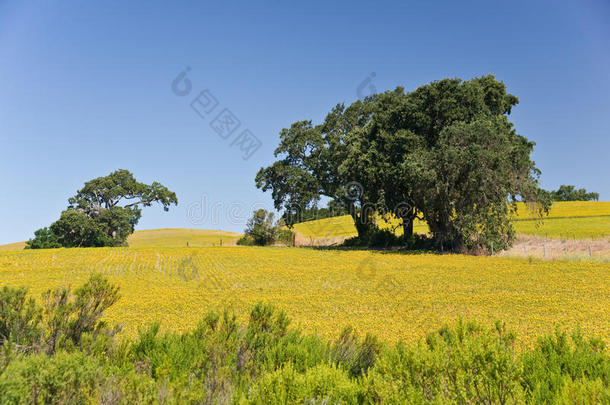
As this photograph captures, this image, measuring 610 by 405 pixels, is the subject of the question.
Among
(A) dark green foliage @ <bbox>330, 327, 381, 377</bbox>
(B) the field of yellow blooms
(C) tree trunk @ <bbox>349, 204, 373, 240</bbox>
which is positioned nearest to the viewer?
(A) dark green foliage @ <bbox>330, 327, 381, 377</bbox>

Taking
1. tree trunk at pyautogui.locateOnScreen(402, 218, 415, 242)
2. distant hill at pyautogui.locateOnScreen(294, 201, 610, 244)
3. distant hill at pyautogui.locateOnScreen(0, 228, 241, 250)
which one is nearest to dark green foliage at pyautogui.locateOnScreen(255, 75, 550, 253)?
tree trunk at pyautogui.locateOnScreen(402, 218, 415, 242)

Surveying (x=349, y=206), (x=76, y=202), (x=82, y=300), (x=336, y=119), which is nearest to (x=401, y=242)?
(x=349, y=206)

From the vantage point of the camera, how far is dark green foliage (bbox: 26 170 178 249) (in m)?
49.9

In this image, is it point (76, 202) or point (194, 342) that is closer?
point (194, 342)

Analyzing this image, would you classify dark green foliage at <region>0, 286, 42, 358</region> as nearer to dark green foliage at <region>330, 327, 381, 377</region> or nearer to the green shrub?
the green shrub

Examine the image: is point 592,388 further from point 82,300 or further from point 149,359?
point 82,300

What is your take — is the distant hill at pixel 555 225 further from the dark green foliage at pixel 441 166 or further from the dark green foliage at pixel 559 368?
the dark green foliage at pixel 559 368

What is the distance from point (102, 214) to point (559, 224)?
58813mm

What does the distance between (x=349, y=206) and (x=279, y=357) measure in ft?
127

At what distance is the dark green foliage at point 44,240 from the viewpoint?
50312 mm

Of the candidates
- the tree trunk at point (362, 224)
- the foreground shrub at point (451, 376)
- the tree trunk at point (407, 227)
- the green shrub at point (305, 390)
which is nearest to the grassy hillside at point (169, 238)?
the tree trunk at point (362, 224)

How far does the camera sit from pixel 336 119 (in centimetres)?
4409

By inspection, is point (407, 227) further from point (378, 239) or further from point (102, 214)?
point (102, 214)

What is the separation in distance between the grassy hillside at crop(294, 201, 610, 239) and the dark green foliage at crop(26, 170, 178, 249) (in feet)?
78.8
